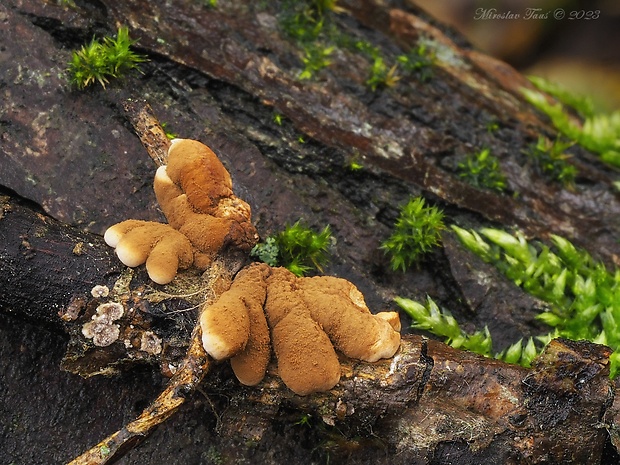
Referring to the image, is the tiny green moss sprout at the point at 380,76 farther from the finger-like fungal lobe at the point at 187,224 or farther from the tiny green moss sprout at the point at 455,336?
the finger-like fungal lobe at the point at 187,224

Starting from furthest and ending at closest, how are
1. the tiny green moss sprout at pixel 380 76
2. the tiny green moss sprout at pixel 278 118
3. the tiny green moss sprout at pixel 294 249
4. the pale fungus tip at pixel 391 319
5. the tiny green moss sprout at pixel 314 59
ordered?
1. the tiny green moss sprout at pixel 380 76
2. the tiny green moss sprout at pixel 314 59
3. the tiny green moss sprout at pixel 278 118
4. the tiny green moss sprout at pixel 294 249
5. the pale fungus tip at pixel 391 319

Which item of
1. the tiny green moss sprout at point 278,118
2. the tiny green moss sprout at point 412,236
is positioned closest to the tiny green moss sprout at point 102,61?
the tiny green moss sprout at point 278,118

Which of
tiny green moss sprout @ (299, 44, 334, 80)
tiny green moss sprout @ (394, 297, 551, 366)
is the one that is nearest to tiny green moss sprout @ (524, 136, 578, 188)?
tiny green moss sprout @ (394, 297, 551, 366)

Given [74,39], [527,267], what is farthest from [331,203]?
[74,39]

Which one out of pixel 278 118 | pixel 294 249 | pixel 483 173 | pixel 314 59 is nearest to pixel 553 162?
pixel 483 173

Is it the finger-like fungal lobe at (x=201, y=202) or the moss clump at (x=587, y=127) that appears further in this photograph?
the moss clump at (x=587, y=127)

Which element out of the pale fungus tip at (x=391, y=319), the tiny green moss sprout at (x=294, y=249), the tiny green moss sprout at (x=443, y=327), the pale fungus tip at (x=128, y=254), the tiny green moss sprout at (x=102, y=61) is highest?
the tiny green moss sprout at (x=102, y=61)

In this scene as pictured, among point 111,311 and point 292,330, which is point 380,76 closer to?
point 292,330
